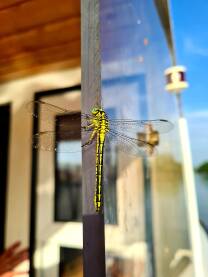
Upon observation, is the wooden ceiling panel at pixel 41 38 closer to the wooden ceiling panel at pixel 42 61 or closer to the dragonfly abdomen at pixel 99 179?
the wooden ceiling panel at pixel 42 61

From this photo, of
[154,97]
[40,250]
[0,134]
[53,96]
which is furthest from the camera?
[0,134]

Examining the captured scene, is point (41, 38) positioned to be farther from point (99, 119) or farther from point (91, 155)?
point (91, 155)

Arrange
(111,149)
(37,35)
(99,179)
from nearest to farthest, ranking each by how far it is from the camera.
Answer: (99,179) → (111,149) → (37,35)

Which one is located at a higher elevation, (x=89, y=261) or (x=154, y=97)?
(x=154, y=97)

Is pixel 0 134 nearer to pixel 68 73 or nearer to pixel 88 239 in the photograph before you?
pixel 68 73

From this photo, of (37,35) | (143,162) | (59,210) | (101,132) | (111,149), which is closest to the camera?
(101,132)

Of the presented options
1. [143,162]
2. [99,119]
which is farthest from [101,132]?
[143,162]

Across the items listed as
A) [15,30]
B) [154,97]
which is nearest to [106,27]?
[154,97]

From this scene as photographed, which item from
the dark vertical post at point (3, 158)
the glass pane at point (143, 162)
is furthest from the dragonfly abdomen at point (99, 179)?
the dark vertical post at point (3, 158)
